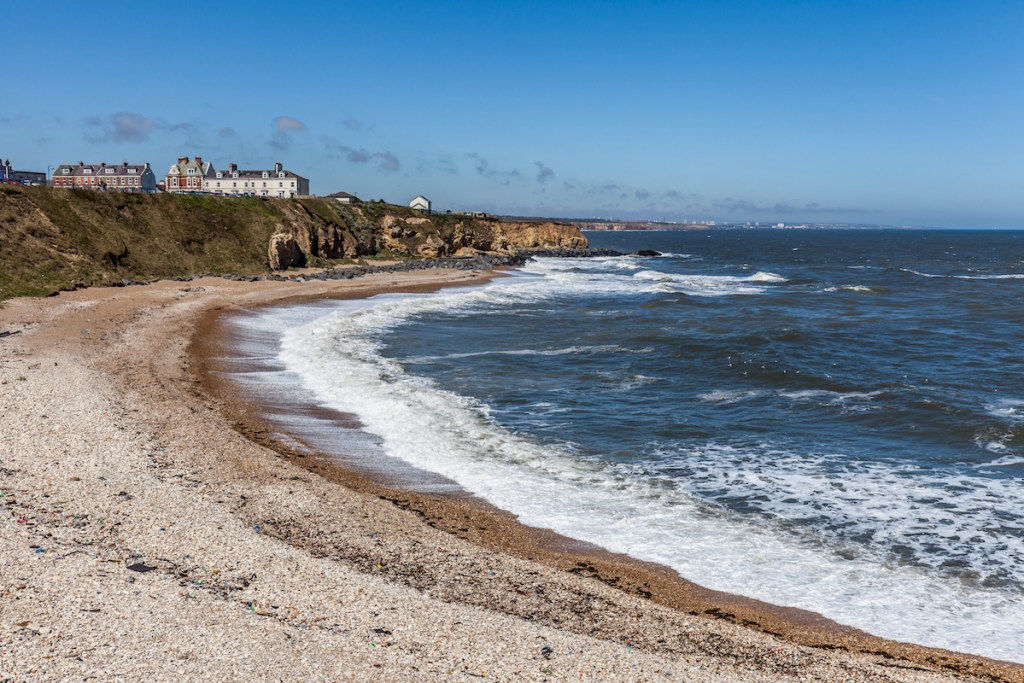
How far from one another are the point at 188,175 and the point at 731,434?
10820 centimetres

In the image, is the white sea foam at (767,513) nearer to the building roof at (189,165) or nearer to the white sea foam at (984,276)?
the white sea foam at (984,276)

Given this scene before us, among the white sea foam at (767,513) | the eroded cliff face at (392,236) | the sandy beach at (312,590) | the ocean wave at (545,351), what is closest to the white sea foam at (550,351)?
the ocean wave at (545,351)

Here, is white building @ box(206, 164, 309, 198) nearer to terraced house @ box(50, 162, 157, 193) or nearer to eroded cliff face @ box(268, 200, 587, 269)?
terraced house @ box(50, 162, 157, 193)

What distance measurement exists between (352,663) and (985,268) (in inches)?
3516

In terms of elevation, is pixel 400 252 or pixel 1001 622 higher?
pixel 400 252

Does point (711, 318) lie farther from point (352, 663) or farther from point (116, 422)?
point (352, 663)

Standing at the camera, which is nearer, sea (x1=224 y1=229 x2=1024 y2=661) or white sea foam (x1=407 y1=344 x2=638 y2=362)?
sea (x1=224 y1=229 x2=1024 y2=661)

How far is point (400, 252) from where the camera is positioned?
241 feet

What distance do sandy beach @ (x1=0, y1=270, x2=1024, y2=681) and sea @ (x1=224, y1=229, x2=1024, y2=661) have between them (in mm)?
973

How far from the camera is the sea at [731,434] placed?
34.4ft

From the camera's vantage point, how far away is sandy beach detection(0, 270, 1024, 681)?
7078 mm

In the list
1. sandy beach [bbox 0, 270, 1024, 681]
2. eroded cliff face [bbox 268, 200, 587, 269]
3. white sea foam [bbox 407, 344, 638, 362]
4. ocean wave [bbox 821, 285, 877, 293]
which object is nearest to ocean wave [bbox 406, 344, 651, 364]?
white sea foam [bbox 407, 344, 638, 362]

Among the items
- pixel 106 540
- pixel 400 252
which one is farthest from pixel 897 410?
pixel 400 252

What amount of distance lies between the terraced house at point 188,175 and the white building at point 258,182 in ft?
4.09
